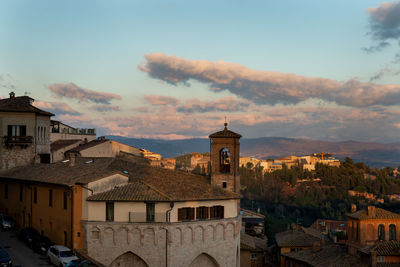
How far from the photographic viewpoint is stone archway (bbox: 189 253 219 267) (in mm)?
31948

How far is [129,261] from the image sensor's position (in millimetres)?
30688

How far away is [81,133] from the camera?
67938mm

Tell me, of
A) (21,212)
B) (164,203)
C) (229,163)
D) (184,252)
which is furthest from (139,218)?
(21,212)

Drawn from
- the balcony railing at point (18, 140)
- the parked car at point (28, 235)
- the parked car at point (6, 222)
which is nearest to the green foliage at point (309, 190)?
the balcony railing at point (18, 140)

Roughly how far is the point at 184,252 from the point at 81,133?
42.0 meters

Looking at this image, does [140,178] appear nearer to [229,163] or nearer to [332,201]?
[229,163]

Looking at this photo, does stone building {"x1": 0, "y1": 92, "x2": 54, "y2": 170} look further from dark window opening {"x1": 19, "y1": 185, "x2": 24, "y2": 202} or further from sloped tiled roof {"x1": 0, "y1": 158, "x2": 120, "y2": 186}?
dark window opening {"x1": 19, "y1": 185, "x2": 24, "y2": 202}

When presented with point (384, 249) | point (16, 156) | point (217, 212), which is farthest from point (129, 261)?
point (384, 249)

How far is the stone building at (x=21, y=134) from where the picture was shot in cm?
4669

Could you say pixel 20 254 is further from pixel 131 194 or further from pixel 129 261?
pixel 131 194

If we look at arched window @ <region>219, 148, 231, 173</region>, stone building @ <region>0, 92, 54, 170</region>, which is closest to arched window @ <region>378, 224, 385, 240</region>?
arched window @ <region>219, 148, 231, 173</region>

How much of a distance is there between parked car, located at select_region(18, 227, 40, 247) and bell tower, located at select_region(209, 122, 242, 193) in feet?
49.1

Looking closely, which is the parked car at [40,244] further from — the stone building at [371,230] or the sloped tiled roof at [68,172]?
the stone building at [371,230]

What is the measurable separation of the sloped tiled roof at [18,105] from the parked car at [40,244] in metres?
19.5
